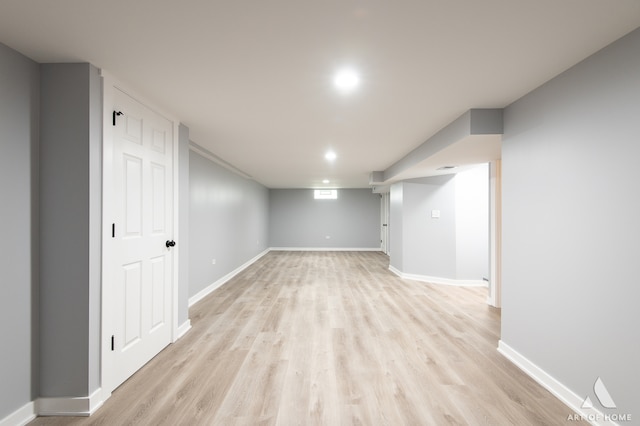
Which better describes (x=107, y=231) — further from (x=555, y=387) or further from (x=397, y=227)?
(x=397, y=227)

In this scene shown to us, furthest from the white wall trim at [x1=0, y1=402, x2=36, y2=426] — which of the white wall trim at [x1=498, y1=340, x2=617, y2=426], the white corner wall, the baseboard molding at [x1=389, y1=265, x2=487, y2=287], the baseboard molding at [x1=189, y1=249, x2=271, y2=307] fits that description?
the white corner wall

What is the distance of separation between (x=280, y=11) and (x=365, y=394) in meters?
2.56

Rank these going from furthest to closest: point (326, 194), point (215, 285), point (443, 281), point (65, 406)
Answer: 1. point (326, 194)
2. point (443, 281)
3. point (215, 285)
4. point (65, 406)

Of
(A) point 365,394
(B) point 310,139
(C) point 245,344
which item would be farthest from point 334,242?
(A) point 365,394

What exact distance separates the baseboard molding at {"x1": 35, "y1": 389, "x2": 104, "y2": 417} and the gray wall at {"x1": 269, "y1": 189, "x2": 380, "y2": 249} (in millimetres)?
9330

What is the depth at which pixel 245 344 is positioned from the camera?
304 cm

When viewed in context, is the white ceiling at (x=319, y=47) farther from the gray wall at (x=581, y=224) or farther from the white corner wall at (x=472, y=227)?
the white corner wall at (x=472, y=227)

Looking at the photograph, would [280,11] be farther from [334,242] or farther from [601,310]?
[334,242]

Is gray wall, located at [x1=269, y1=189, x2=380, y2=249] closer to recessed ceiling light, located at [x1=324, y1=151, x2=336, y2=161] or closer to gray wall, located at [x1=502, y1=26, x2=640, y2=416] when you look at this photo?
recessed ceiling light, located at [x1=324, y1=151, x2=336, y2=161]

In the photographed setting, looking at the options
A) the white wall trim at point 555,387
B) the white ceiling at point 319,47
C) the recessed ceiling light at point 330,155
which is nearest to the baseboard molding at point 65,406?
the white ceiling at point 319,47

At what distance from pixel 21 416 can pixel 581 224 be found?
3897 millimetres

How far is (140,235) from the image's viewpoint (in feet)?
8.36

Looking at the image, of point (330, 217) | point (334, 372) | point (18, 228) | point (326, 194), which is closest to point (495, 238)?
point (334, 372)

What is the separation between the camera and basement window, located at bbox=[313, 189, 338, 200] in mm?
11211
